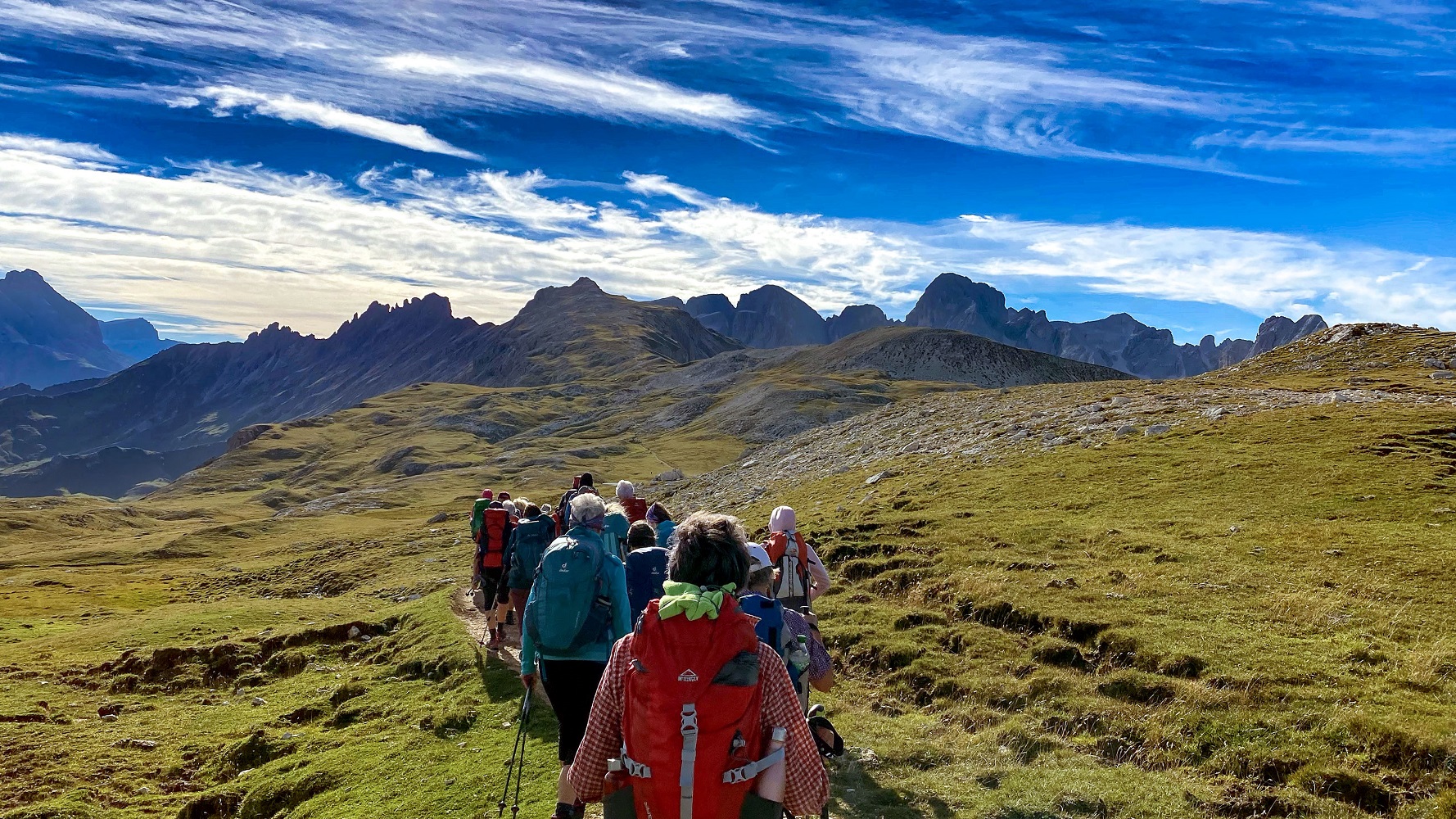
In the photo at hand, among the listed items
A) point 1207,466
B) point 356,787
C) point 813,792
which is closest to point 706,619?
point 813,792

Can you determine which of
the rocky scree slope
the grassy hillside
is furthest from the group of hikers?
the rocky scree slope

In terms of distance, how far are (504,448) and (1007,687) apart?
18513 centimetres

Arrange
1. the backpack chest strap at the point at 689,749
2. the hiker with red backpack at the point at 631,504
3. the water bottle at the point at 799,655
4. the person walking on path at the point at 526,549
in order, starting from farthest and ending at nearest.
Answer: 1. the hiker with red backpack at the point at 631,504
2. the person walking on path at the point at 526,549
3. the water bottle at the point at 799,655
4. the backpack chest strap at the point at 689,749

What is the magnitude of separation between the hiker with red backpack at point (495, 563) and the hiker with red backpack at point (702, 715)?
1404cm

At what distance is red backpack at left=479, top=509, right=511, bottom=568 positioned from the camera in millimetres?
20281

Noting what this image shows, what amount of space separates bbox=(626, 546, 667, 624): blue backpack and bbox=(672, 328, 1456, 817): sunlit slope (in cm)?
463

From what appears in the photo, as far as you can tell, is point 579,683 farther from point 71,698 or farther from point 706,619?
point 71,698

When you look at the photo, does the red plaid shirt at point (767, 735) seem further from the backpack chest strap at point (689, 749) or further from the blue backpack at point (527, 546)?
the blue backpack at point (527, 546)

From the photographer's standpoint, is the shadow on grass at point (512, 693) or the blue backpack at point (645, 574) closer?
the blue backpack at point (645, 574)

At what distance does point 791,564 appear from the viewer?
1183cm

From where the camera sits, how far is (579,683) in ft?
29.2

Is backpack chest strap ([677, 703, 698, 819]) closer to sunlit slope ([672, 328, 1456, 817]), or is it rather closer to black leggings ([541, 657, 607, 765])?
black leggings ([541, 657, 607, 765])

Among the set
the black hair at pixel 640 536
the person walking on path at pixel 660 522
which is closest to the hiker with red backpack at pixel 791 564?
the black hair at pixel 640 536

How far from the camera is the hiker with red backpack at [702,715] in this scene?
5090 millimetres
